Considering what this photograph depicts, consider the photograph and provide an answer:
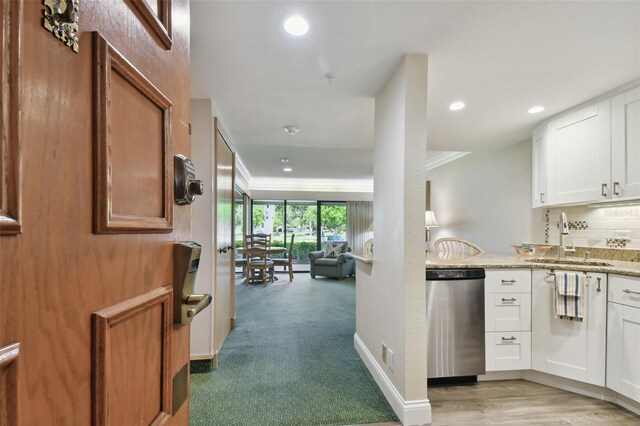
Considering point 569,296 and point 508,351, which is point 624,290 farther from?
point 508,351

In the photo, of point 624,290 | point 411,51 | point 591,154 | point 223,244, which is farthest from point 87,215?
point 591,154

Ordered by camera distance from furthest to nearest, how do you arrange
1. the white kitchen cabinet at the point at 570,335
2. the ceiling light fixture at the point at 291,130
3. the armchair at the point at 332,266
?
1. the armchair at the point at 332,266
2. the ceiling light fixture at the point at 291,130
3. the white kitchen cabinet at the point at 570,335

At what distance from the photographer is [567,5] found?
4.52 ft

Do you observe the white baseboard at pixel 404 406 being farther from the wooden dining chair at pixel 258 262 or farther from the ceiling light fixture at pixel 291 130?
the wooden dining chair at pixel 258 262

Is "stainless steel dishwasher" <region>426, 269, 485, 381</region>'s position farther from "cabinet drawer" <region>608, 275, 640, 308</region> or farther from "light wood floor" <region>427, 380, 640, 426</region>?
"cabinet drawer" <region>608, 275, 640, 308</region>

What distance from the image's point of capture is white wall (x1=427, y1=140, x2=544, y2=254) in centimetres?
353

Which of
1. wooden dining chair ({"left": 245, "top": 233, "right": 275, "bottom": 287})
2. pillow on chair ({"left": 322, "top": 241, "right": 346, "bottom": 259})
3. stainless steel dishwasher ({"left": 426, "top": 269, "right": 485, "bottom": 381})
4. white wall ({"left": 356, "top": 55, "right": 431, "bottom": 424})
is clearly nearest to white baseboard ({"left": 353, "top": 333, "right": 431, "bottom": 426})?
white wall ({"left": 356, "top": 55, "right": 431, "bottom": 424})

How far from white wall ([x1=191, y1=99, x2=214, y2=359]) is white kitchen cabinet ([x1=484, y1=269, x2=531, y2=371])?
84.9 inches

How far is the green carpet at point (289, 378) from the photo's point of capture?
182 cm

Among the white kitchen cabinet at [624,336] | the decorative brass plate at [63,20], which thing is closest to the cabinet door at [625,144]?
the white kitchen cabinet at [624,336]

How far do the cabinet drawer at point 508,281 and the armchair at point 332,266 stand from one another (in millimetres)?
4290

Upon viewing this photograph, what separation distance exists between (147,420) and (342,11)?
5.47 feet

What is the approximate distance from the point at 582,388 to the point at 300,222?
6.34 metres

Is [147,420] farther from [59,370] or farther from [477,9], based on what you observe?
[477,9]
